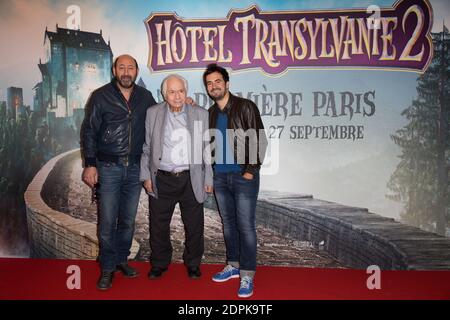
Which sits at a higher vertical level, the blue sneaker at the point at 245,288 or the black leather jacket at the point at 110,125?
the black leather jacket at the point at 110,125

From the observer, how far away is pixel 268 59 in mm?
3834

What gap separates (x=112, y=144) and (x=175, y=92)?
0.66 m

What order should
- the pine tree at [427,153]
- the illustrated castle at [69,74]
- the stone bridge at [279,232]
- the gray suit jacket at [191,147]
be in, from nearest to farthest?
the gray suit jacket at [191,147] < the stone bridge at [279,232] < the pine tree at [427,153] < the illustrated castle at [69,74]

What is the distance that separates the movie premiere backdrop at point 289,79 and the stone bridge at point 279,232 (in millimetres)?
36

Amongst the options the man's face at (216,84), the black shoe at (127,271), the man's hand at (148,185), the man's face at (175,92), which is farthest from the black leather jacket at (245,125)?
the black shoe at (127,271)

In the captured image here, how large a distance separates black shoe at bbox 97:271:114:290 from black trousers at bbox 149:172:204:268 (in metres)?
0.36

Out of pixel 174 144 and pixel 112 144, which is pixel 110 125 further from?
pixel 174 144

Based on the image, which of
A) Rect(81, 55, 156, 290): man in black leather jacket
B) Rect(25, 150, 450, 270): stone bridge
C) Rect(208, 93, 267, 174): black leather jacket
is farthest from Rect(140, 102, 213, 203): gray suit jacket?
Rect(25, 150, 450, 270): stone bridge

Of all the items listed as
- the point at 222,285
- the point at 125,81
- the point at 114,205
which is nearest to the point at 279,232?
the point at 222,285

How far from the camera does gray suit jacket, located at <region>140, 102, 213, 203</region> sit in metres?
3.10

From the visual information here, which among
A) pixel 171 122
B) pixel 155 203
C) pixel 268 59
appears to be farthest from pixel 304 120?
pixel 155 203

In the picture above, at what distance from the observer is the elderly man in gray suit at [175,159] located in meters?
3.09

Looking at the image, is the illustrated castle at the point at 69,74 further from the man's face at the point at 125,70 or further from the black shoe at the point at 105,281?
the black shoe at the point at 105,281

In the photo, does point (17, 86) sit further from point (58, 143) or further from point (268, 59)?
point (268, 59)
